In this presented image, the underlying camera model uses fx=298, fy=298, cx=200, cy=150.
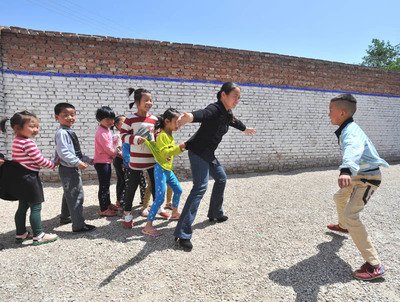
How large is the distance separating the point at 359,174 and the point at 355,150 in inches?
17.8

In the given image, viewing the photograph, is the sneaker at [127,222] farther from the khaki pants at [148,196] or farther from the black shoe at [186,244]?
the black shoe at [186,244]

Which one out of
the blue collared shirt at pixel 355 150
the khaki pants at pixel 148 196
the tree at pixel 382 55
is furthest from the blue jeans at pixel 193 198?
the tree at pixel 382 55

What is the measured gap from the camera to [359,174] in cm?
299

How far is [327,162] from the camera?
29.6ft

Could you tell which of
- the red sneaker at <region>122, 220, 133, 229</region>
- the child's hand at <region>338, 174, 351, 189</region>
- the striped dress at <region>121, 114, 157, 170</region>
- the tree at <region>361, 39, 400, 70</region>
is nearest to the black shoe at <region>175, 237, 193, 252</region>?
the red sneaker at <region>122, 220, 133, 229</region>

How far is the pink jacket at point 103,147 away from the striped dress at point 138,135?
0.37 metres

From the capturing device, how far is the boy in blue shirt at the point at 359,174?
107 inches

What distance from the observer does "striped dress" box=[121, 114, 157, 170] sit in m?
3.86

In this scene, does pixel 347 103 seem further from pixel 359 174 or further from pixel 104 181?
pixel 104 181

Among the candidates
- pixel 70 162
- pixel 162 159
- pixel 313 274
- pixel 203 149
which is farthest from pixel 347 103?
pixel 70 162

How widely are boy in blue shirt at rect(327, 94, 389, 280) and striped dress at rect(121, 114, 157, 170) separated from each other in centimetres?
223

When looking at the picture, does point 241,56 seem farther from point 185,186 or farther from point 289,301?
point 289,301

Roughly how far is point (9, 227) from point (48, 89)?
3073 mm

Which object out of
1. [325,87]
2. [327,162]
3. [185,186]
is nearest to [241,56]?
[325,87]
